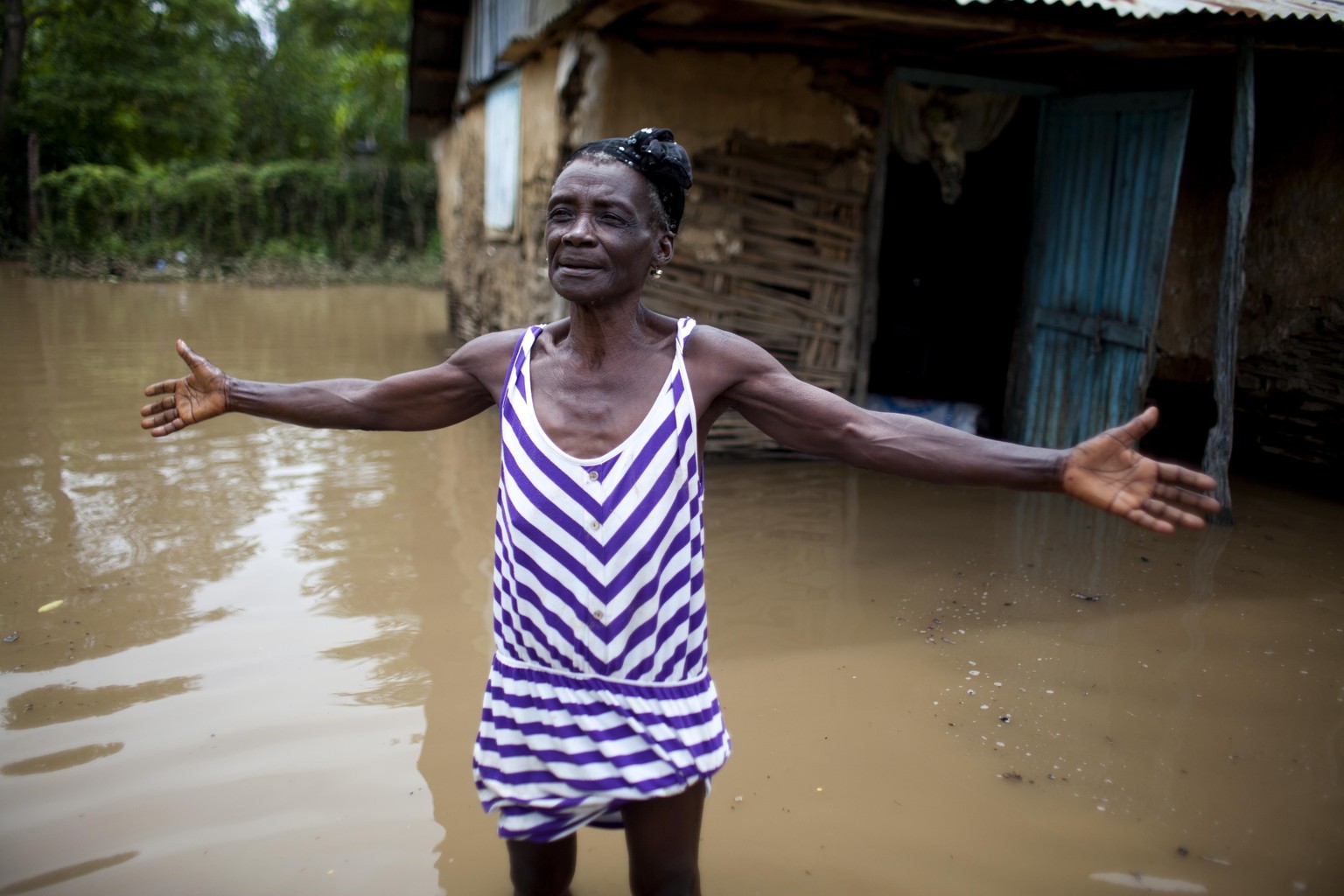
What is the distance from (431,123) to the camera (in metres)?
11.9

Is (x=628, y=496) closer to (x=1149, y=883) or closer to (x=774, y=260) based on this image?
(x=1149, y=883)

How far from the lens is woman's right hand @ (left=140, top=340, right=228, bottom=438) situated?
219 centimetres

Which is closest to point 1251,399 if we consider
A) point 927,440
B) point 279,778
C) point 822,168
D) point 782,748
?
point 822,168

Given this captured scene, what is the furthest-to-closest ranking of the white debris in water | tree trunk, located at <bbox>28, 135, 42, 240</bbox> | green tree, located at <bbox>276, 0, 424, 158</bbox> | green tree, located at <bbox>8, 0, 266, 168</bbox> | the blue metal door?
1. green tree, located at <bbox>276, 0, 424, 158</bbox>
2. green tree, located at <bbox>8, 0, 266, 168</bbox>
3. tree trunk, located at <bbox>28, 135, 42, 240</bbox>
4. the blue metal door
5. the white debris in water

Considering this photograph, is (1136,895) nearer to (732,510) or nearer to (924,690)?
(924,690)

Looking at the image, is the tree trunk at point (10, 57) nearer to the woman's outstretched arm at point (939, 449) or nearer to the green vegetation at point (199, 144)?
the green vegetation at point (199, 144)

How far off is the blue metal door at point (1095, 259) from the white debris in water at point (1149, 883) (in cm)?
370

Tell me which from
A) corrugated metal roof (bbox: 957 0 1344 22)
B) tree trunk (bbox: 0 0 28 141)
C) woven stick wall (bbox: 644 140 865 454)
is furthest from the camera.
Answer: tree trunk (bbox: 0 0 28 141)

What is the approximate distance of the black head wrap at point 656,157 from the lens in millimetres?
1795

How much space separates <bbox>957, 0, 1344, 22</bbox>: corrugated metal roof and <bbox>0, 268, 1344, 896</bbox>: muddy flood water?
2446 millimetres

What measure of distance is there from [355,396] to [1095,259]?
16.6 feet

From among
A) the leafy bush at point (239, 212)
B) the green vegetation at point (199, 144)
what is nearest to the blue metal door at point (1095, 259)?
the green vegetation at point (199, 144)

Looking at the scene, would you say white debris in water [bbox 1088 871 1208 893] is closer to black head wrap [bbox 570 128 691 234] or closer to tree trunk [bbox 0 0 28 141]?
black head wrap [bbox 570 128 691 234]

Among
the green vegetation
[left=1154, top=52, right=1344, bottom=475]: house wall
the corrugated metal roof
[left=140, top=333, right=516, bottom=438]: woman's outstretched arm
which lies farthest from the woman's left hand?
the green vegetation
